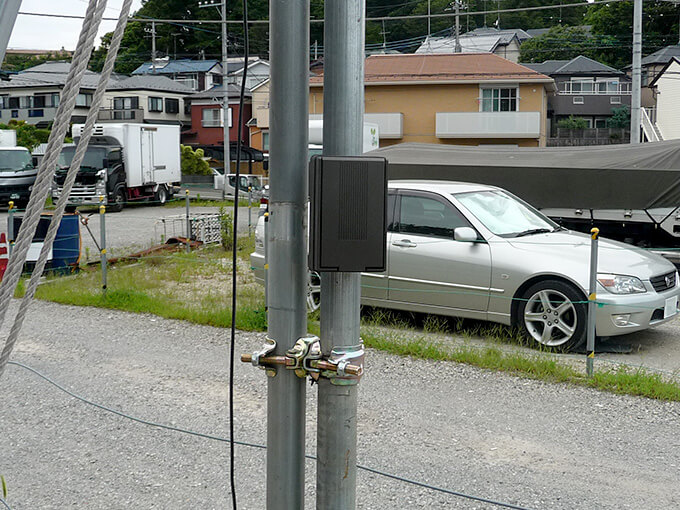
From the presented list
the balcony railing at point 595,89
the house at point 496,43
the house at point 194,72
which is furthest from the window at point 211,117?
the house at point 496,43

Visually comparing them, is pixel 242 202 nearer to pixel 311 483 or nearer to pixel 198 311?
pixel 198 311

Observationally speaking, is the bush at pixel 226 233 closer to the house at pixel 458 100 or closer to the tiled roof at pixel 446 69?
the house at pixel 458 100

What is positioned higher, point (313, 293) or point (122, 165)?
point (122, 165)

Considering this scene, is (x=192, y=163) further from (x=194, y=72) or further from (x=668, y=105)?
(x=668, y=105)

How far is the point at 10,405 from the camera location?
257 inches

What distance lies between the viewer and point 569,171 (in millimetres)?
13641

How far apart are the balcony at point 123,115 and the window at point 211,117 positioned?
14.4 feet

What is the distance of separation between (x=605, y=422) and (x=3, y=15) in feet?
17.3

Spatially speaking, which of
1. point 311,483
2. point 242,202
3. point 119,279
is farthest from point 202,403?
point 242,202

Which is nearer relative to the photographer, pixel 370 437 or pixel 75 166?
pixel 75 166

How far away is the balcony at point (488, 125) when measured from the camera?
42.8 metres

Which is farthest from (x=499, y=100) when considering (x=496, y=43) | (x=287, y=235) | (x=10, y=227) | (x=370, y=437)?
(x=287, y=235)

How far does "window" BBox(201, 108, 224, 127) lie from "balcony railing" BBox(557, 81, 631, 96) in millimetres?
25304

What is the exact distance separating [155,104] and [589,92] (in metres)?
31.9
